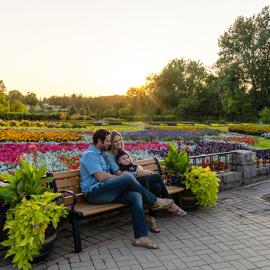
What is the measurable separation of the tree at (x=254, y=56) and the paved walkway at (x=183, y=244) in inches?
1956

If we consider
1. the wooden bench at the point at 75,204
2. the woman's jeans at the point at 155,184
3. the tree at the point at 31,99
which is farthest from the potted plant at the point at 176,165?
the tree at the point at 31,99

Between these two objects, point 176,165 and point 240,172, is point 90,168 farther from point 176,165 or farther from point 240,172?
point 240,172

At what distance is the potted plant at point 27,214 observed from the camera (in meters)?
3.99

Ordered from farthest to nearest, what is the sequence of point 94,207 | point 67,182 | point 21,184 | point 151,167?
point 151,167, point 67,182, point 94,207, point 21,184

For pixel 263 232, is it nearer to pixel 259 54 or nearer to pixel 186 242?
pixel 186 242

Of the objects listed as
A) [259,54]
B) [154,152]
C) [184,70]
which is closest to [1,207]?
[154,152]

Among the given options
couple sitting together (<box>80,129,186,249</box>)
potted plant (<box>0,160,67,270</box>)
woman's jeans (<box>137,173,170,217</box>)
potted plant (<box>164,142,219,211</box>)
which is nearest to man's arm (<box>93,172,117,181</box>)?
couple sitting together (<box>80,129,186,249</box>)

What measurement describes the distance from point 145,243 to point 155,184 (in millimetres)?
1224

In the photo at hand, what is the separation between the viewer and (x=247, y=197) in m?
7.56

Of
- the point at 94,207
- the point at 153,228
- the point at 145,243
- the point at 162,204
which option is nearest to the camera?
the point at 145,243

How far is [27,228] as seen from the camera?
157 inches

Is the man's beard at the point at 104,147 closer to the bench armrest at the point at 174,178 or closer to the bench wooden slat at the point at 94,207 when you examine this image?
the bench wooden slat at the point at 94,207

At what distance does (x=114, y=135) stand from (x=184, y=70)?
74294mm

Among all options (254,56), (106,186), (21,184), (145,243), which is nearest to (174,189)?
(106,186)
